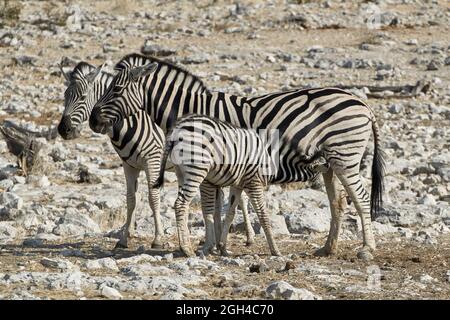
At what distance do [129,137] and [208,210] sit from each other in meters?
1.27

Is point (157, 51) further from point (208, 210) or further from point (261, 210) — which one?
point (261, 210)

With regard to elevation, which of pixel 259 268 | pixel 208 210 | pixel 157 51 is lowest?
Result: pixel 259 268

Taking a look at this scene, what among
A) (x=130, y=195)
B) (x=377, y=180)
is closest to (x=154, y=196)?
(x=130, y=195)

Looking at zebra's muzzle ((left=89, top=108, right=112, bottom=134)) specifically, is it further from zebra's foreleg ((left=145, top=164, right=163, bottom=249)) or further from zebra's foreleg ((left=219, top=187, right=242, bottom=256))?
zebra's foreleg ((left=219, top=187, right=242, bottom=256))

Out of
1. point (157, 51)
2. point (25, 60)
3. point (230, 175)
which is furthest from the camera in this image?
point (157, 51)

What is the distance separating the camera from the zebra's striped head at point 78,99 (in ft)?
36.5

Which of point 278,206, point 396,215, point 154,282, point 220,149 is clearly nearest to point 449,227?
point 396,215

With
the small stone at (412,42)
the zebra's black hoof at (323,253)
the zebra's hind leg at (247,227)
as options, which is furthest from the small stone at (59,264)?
the small stone at (412,42)

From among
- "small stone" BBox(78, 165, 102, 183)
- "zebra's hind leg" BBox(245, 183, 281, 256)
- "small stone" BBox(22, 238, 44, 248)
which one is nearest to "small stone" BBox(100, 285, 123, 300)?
"zebra's hind leg" BBox(245, 183, 281, 256)

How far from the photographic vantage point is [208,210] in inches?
397

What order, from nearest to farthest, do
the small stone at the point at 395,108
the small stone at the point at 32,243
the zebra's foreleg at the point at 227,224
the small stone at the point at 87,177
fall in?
the zebra's foreleg at the point at 227,224 → the small stone at the point at 32,243 → the small stone at the point at 87,177 → the small stone at the point at 395,108

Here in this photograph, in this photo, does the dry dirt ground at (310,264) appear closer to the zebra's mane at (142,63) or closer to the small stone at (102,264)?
the small stone at (102,264)

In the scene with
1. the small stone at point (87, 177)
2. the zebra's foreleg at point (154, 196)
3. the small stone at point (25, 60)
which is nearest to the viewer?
the zebra's foreleg at point (154, 196)

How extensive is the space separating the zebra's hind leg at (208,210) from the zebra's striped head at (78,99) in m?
1.82
